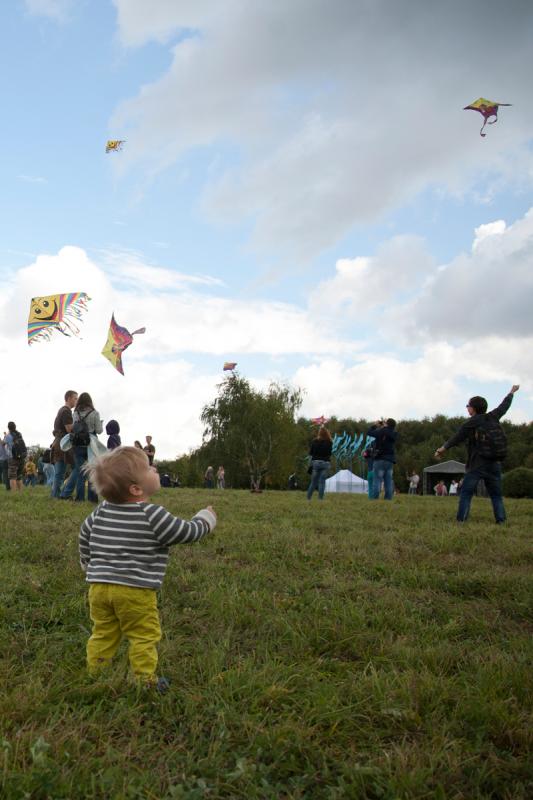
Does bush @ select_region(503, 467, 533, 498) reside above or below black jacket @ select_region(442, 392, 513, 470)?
below

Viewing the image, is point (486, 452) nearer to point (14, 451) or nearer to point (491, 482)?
point (491, 482)

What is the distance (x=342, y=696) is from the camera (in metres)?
3.63

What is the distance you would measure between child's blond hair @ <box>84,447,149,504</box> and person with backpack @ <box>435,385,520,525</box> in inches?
285

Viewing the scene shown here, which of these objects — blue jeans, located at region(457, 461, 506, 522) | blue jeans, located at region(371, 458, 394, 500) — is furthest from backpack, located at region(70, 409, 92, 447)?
blue jeans, located at region(371, 458, 394, 500)

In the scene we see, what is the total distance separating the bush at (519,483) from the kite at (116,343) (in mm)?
21954

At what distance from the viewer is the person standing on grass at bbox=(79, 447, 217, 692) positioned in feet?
12.2

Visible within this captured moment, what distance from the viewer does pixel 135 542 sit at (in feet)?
12.4

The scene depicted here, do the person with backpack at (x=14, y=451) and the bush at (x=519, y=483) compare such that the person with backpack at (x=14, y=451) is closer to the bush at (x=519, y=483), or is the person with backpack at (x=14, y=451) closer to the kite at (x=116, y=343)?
the kite at (x=116, y=343)

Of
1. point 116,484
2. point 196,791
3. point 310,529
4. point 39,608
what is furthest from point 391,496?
point 196,791

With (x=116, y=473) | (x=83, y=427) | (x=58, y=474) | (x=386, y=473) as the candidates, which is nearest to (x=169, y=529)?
(x=116, y=473)

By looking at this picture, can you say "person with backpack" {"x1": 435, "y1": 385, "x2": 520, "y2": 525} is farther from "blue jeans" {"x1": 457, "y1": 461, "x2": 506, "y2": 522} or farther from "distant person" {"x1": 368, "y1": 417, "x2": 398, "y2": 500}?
"distant person" {"x1": 368, "y1": 417, "x2": 398, "y2": 500}

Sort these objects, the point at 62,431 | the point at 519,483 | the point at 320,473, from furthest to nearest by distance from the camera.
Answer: the point at 519,483, the point at 320,473, the point at 62,431

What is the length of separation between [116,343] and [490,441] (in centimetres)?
1078

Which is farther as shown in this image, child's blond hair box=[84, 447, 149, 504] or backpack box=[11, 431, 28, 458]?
backpack box=[11, 431, 28, 458]
